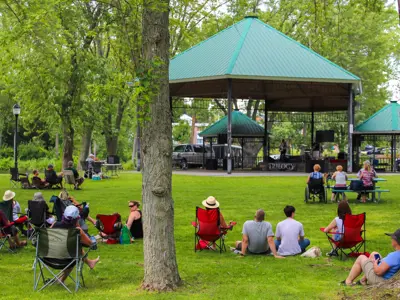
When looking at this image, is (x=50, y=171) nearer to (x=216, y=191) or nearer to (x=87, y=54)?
(x=216, y=191)

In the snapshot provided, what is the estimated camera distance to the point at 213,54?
1199 inches

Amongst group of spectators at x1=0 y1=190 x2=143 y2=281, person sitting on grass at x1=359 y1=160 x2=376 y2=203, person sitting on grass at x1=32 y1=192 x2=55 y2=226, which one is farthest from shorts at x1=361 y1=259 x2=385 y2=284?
person sitting on grass at x1=359 y1=160 x2=376 y2=203

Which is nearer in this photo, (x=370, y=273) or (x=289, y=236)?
(x=370, y=273)

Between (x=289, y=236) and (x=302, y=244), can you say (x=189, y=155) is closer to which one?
(x=302, y=244)

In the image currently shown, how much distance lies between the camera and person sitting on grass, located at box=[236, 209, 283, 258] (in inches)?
360

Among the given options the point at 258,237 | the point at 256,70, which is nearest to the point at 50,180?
the point at 256,70

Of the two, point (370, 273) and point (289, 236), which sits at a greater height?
point (289, 236)

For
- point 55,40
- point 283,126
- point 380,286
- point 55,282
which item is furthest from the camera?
point 283,126

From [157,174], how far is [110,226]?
3.63m

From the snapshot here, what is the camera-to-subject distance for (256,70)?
28.1 m

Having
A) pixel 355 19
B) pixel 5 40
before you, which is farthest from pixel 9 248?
pixel 355 19

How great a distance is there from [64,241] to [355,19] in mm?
34215

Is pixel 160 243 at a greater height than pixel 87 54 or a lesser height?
lesser

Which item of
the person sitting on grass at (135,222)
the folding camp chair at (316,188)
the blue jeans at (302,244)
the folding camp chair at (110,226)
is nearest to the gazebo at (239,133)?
the folding camp chair at (316,188)
